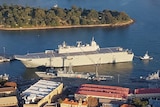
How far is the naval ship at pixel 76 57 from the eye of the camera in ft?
39.1

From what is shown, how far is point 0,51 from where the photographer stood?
13.2 meters

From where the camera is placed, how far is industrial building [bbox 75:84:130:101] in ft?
29.5

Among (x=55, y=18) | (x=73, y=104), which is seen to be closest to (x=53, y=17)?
(x=55, y=18)

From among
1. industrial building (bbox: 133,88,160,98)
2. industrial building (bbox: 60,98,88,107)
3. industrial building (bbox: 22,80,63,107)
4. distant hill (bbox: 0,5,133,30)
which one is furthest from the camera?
distant hill (bbox: 0,5,133,30)

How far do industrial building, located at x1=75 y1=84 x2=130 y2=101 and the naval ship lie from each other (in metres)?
2.71

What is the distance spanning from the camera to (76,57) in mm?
12008

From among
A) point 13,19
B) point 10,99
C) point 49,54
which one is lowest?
point 10,99

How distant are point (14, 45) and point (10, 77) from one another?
117 inches

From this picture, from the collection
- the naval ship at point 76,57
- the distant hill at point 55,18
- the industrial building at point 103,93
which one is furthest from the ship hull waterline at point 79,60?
the distant hill at point 55,18

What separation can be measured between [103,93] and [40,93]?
1.31 meters

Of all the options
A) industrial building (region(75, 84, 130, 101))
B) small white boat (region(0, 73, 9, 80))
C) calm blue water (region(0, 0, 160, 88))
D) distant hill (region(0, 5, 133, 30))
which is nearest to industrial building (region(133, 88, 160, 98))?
industrial building (region(75, 84, 130, 101))

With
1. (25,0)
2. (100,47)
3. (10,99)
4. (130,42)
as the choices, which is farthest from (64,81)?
(25,0)

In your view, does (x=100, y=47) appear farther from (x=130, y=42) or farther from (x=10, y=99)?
(x=10, y=99)

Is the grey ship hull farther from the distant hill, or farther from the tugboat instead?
the distant hill
